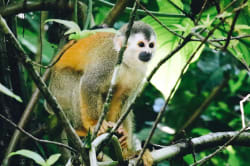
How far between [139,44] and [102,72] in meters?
0.47

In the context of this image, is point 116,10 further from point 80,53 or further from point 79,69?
point 79,69

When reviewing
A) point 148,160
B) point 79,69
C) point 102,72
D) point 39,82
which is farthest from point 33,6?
point 39,82

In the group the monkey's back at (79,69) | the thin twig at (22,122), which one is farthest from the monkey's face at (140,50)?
the thin twig at (22,122)

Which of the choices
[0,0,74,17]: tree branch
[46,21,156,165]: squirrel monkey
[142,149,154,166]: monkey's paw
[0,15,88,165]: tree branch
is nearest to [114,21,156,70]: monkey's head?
[46,21,156,165]: squirrel monkey

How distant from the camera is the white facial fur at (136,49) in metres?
3.59

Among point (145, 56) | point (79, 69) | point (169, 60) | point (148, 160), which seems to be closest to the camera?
point (148, 160)

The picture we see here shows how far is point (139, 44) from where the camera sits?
3.63 metres

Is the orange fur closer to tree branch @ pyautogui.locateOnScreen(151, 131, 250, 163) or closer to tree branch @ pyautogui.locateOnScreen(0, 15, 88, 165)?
tree branch @ pyautogui.locateOnScreen(151, 131, 250, 163)

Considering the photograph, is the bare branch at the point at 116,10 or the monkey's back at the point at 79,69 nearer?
the bare branch at the point at 116,10

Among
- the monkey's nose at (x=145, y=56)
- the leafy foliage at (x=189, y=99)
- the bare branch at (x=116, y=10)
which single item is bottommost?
the leafy foliage at (x=189, y=99)

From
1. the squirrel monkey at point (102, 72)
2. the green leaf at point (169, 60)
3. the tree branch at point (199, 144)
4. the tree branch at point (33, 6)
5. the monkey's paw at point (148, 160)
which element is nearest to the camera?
the tree branch at point (199, 144)

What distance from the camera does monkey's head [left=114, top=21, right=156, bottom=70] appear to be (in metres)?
3.57

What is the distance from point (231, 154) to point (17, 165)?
2.34 metres

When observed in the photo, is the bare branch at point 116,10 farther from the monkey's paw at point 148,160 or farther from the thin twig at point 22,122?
the monkey's paw at point 148,160
